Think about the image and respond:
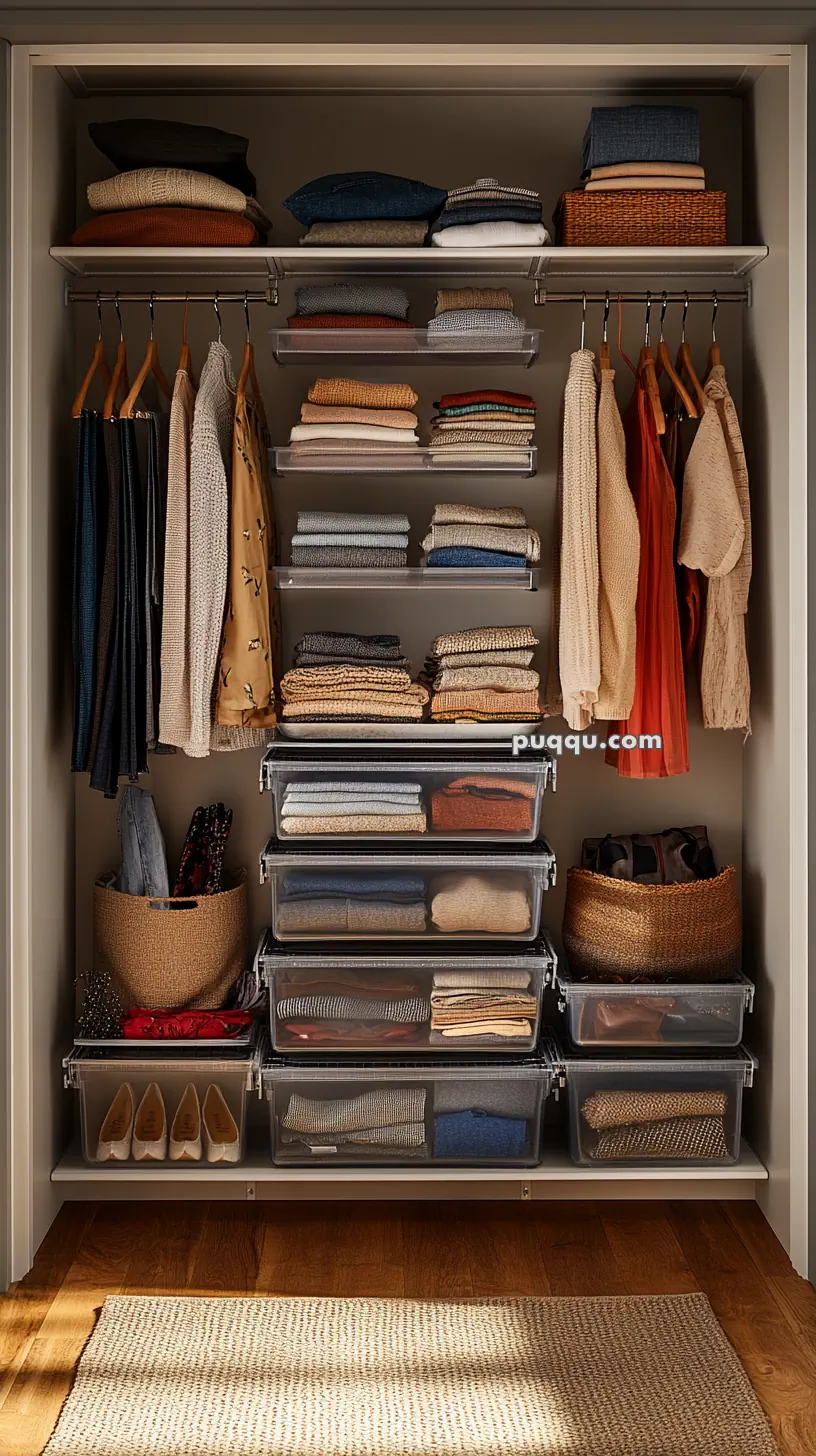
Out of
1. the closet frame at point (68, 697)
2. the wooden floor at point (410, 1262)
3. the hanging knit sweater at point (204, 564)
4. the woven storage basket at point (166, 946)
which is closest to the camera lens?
the wooden floor at point (410, 1262)

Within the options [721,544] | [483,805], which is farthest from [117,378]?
[721,544]

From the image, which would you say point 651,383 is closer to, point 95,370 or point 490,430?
point 490,430

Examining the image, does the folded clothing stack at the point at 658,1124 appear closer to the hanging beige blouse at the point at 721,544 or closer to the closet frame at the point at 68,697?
the closet frame at the point at 68,697

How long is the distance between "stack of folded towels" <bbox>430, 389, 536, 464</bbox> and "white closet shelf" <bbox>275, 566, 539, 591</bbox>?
24cm

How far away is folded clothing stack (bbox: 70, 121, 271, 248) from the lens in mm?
2617

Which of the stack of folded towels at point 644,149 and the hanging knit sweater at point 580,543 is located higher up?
the stack of folded towels at point 644,149

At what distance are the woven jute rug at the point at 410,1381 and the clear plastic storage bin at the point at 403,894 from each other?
739mm

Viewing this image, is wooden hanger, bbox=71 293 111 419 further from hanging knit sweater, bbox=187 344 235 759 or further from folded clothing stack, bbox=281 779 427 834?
folded clothing stack, bbox=281 779 427 834

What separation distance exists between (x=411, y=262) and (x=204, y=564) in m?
0.84

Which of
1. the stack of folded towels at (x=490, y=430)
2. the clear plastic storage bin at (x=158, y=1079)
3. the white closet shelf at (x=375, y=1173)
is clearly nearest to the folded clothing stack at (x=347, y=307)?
the stack of folded towels at (x=490, y=430)

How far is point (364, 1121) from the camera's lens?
2.69 metres

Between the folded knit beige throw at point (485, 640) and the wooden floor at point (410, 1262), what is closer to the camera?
the wooden floor at point (410, 1262)

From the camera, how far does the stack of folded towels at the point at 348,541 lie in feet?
8.78

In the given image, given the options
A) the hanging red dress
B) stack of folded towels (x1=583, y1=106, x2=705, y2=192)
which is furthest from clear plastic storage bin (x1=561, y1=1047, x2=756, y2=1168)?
stack of folded towels (x1=583, y1=106, x2=705, y2=192)
